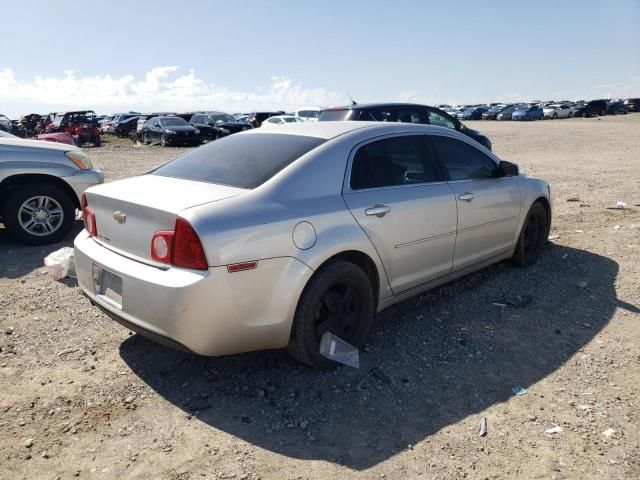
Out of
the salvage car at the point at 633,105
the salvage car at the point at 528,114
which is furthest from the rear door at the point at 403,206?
the salvage car at the point at 633,105

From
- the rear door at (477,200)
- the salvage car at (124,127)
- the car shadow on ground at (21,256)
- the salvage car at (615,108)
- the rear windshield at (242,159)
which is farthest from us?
the salvage car at (615,108)

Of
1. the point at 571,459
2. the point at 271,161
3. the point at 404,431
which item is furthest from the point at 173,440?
the point at 571,459

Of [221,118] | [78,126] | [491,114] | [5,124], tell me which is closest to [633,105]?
[491,114]

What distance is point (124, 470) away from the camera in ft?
8.51

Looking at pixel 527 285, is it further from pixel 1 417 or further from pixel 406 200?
pixel 1 417

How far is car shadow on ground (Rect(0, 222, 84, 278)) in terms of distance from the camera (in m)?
5.52

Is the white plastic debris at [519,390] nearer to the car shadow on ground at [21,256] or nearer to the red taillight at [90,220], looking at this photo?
the red taillight at [90,220]

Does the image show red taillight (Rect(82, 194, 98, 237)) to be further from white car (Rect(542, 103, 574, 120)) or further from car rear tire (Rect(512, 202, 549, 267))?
white car (Rect(542, 103, 574, 120))

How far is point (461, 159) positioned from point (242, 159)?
6.63 ft

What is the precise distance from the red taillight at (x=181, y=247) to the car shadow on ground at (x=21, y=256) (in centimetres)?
331

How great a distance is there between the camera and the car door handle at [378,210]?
139 inches

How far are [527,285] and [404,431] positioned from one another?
108 inches

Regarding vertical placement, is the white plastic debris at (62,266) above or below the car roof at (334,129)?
below

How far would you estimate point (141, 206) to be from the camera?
3109 millimetres
